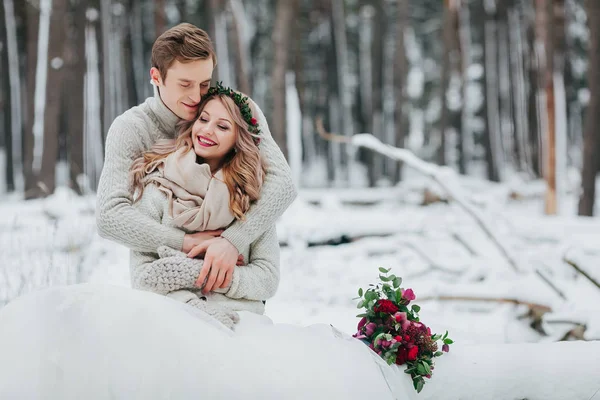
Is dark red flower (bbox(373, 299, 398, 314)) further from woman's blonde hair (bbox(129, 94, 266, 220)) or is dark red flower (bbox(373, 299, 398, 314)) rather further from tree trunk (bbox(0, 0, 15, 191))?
tree trunk (bbox(0, 0, 15, 191))

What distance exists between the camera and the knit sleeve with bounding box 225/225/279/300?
2.22 m

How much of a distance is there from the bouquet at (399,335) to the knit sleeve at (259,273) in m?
0.34

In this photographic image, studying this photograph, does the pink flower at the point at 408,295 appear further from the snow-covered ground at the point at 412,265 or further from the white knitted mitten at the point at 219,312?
the white knitted mitten at the point at 219,312

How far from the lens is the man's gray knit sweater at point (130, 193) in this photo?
219 centimetres

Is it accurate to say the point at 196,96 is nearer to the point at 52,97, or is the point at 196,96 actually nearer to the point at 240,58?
the point at 52,97

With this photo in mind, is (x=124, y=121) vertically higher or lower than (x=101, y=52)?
lower

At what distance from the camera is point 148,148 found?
8.09 ft

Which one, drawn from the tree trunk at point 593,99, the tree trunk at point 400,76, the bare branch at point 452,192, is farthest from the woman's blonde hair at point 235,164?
the tree trunk at point 400,76

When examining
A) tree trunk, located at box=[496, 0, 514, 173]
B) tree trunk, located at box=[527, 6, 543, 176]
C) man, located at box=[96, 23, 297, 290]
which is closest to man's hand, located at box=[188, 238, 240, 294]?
man, located at box=[96, 23, 297, 290]

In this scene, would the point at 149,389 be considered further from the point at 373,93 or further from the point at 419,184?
the point at 373,93

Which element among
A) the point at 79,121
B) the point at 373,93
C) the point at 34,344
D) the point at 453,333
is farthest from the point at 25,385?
the point at 373,93

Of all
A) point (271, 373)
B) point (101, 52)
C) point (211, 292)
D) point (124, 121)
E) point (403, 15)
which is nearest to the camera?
point (271, 373)

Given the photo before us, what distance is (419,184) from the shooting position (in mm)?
12867

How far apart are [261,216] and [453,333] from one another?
123 cm
